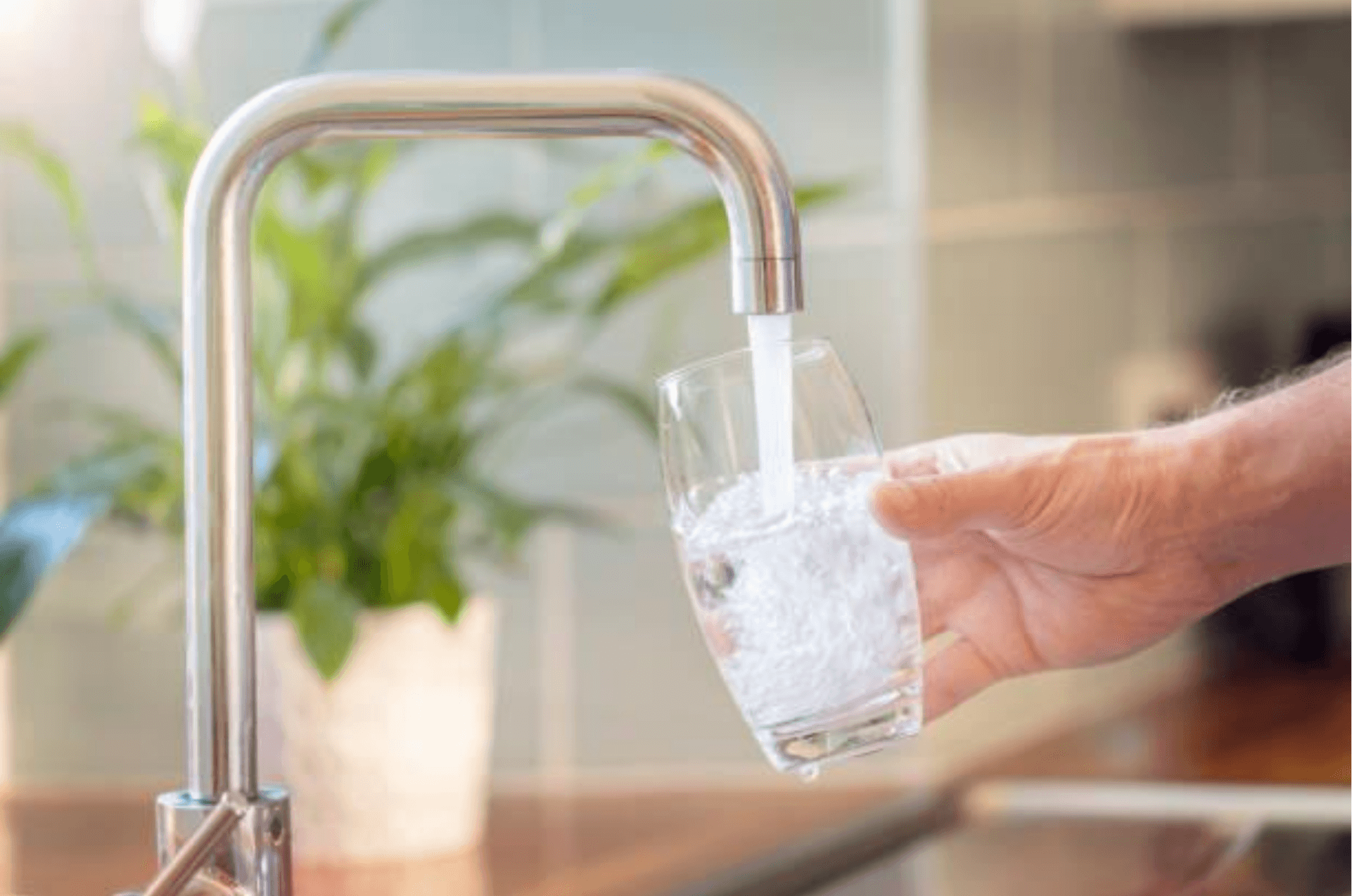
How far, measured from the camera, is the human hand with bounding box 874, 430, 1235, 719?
3.99 feet

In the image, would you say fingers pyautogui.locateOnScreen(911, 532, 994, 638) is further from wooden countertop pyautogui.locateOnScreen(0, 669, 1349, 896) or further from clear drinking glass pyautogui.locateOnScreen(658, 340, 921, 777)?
wooden countertop pyautogui.locateOnScreen(0, 669, 1349, 896)

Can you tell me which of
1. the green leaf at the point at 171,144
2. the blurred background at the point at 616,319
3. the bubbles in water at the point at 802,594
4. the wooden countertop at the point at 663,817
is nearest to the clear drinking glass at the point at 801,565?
the bubbles in water at the point at 802,594

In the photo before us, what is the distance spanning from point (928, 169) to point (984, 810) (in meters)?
0.52

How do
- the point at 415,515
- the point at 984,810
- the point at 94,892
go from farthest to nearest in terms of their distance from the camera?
the point at 984,810
the point at 415,515
the point at 94,892

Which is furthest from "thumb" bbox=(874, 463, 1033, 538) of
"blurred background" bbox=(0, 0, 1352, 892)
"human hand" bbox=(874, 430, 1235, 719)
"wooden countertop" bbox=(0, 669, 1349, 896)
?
"blurred background" bbox=(0, 0, 1352, 892)

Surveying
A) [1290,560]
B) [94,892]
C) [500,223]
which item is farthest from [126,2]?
[1290,560]

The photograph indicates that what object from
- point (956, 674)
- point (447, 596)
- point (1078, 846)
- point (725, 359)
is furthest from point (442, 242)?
point (725, 359)

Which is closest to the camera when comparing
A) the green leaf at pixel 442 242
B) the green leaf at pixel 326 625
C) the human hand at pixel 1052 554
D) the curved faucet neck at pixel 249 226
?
the curved faucet neck at pixel 249 226

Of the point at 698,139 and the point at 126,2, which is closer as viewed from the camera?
the point at 698,139

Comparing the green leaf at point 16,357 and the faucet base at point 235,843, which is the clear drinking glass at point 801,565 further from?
the green leaf at point 16,357

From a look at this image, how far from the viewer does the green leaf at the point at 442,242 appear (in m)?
1.98

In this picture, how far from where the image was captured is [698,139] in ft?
3.40

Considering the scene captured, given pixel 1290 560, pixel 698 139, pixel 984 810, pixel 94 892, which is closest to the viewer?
pixel 698 139

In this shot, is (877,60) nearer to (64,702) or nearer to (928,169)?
(928,169)
